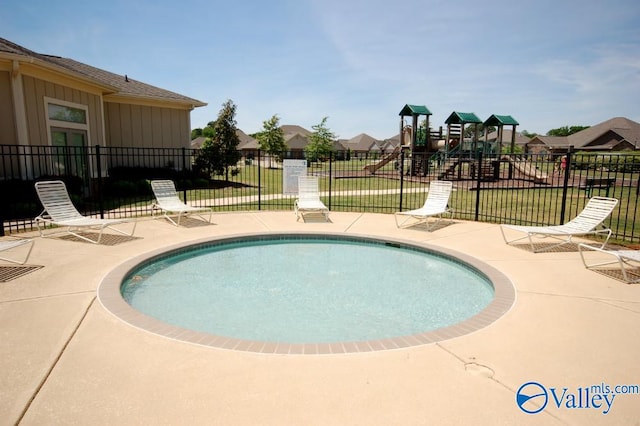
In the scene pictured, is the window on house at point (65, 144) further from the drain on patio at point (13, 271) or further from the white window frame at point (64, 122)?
the drain on patio at point (13, 271)

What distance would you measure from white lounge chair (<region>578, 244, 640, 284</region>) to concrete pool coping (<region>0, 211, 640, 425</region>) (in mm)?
696

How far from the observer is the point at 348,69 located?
25594 mm

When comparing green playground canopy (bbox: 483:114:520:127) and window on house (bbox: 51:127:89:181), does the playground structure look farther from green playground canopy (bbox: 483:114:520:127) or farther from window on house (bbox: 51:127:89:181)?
window on house (bbox: 51:127:89:181)

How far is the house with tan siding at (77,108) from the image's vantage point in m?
10.8

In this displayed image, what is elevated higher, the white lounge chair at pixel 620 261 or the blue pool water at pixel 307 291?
the white lounge chair at pixel 620 261

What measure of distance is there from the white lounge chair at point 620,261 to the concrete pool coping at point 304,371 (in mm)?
696

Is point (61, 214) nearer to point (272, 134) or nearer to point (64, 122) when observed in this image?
point (64, 122)

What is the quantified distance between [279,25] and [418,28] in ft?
16.0

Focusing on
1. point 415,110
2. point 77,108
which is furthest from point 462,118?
point 77,108

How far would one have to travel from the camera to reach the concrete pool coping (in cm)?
250

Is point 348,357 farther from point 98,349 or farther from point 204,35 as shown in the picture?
point 204,35

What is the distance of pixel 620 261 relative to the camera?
533 cm

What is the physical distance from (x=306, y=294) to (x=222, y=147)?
1599 centimetres

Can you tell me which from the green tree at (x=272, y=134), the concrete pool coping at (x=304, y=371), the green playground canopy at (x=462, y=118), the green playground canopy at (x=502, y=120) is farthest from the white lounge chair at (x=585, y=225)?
the green tree at (x=272, y=134)
